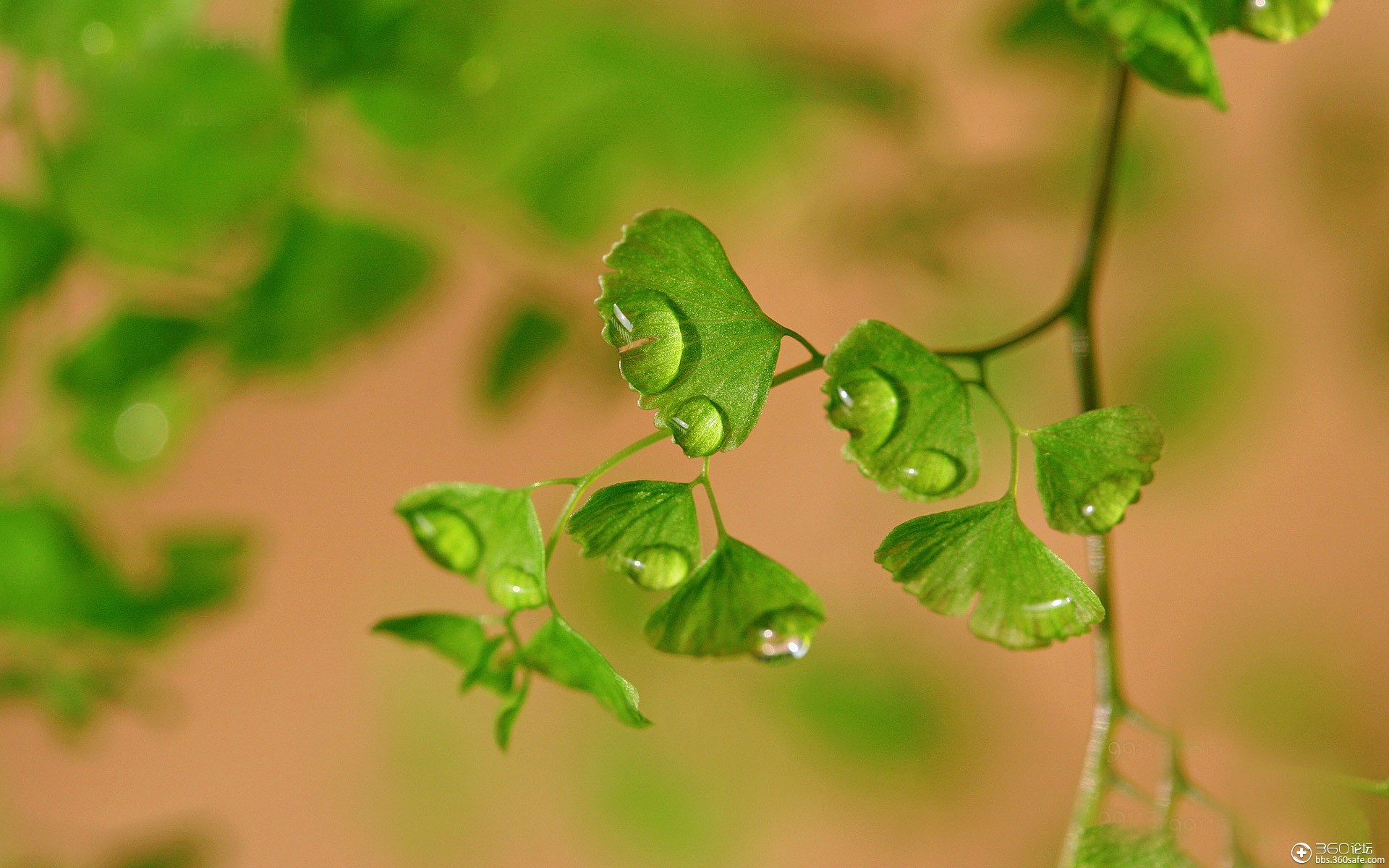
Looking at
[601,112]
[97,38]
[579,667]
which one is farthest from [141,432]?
[579,667]

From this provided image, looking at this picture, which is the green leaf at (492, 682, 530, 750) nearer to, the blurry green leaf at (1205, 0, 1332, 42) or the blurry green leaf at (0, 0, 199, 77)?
the blurry green leaf at (1205, 0, 1332, 42)

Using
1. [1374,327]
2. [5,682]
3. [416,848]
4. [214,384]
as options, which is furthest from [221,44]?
[1374,327]

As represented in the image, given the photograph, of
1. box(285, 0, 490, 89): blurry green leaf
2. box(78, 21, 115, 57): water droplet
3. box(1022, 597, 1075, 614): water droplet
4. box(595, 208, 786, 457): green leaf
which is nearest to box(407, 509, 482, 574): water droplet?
box(595, 208, 786, 457): green leaf

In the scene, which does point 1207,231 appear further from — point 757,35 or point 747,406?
point 747,406

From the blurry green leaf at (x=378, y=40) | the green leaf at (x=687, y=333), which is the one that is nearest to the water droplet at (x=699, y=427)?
the green leaf at (x=687, y=333)

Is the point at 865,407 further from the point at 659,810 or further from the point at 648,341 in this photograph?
the point at 659,810

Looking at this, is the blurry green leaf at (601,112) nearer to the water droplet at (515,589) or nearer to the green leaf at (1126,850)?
the water droplet at (515,589)

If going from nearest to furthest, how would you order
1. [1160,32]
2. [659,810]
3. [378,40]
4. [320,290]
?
[1160,32] → [378,40] → [320,290] → [659,810]
